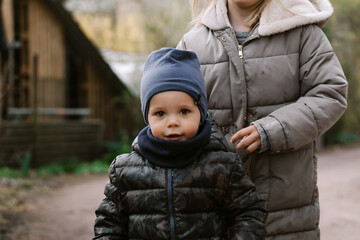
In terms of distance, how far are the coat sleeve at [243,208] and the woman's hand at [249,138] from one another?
0.10 m

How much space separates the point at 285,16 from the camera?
2.24 metres

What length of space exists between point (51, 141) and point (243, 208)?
10927mm

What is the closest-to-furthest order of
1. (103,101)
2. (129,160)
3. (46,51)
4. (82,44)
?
1. (129,160)
2. (46,51)
3. (82,44)
4. (103,101)

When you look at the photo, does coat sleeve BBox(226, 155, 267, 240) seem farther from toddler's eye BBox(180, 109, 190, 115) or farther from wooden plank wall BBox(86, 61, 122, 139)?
wooden plank wall BBox(86, 61, 122, 139)

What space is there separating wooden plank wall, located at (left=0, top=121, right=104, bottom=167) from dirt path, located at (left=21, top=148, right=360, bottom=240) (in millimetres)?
1868

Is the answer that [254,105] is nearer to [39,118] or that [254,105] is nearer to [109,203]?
[109,203]

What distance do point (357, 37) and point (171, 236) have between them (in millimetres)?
18540

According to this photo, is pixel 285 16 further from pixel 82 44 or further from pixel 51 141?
pixel 82 44

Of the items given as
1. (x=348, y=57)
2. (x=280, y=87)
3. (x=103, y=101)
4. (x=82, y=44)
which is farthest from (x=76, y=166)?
(x=348, y=57)

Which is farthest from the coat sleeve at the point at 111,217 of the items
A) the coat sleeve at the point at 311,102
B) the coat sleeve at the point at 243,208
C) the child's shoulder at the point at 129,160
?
the coat sleeve at the point at 311,102

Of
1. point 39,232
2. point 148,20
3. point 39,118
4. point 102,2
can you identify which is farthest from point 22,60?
point 102,2

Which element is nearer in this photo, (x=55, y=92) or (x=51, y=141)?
(x=51, y=141)

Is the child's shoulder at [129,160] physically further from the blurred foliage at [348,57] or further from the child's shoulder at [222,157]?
the blurred foliage at [348,57]

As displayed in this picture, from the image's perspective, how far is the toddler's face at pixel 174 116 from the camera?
1998 mm
